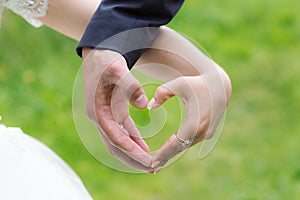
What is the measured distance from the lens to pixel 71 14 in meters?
1.25

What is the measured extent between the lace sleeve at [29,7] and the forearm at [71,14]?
1 cm

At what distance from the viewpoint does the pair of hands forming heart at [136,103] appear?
1.05 m

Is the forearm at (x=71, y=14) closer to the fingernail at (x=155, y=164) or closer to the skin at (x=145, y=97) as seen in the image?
the skin at (x=145, y=97)

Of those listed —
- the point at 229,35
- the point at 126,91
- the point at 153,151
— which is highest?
the point at 126,91

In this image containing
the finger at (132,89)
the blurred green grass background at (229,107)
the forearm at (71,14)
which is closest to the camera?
the finger at (132,89)

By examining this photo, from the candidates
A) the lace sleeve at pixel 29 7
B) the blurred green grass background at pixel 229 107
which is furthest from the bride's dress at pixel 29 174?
the blurred green grass background at pixel 229 107

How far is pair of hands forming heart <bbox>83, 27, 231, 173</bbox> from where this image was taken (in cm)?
105

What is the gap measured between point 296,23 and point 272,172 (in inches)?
51.8

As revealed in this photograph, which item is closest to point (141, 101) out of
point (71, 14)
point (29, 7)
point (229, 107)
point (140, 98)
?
point (140, 98)

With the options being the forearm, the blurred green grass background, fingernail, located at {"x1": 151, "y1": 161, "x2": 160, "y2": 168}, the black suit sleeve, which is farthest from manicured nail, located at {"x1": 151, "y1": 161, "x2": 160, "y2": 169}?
the blurred green grass background

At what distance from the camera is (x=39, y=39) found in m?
Answer: 3.72

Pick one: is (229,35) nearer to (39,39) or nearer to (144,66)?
(39,39)

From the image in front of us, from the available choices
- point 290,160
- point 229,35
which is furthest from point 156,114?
point 229,35

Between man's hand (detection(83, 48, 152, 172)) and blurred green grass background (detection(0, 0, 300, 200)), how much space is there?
1757 millimetres
